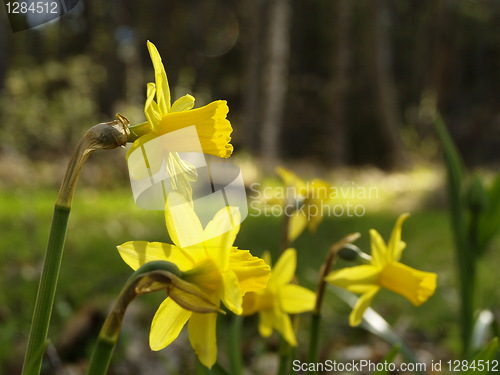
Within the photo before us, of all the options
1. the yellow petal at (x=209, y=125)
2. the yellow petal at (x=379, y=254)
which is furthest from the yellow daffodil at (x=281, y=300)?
the yellow petal at (x=209, y=125)

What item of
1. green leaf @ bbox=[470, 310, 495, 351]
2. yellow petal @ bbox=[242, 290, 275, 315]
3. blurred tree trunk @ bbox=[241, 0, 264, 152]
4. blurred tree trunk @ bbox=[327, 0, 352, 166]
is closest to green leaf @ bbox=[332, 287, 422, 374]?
green leaf @ bbox=[470, 310, 495, 351]

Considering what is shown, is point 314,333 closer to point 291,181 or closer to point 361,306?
point 361,306

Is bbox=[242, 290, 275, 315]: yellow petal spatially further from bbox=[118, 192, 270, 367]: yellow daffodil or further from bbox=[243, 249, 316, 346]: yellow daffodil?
bbox=[118, 192, 270, 367]: yellow daffodil

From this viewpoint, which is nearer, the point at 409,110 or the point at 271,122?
the point at 271,122

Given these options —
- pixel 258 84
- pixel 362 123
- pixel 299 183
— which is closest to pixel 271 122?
pixel 258 84

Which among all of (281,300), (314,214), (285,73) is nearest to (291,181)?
(314,214)

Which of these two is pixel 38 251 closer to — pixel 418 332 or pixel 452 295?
pixel 418 332
